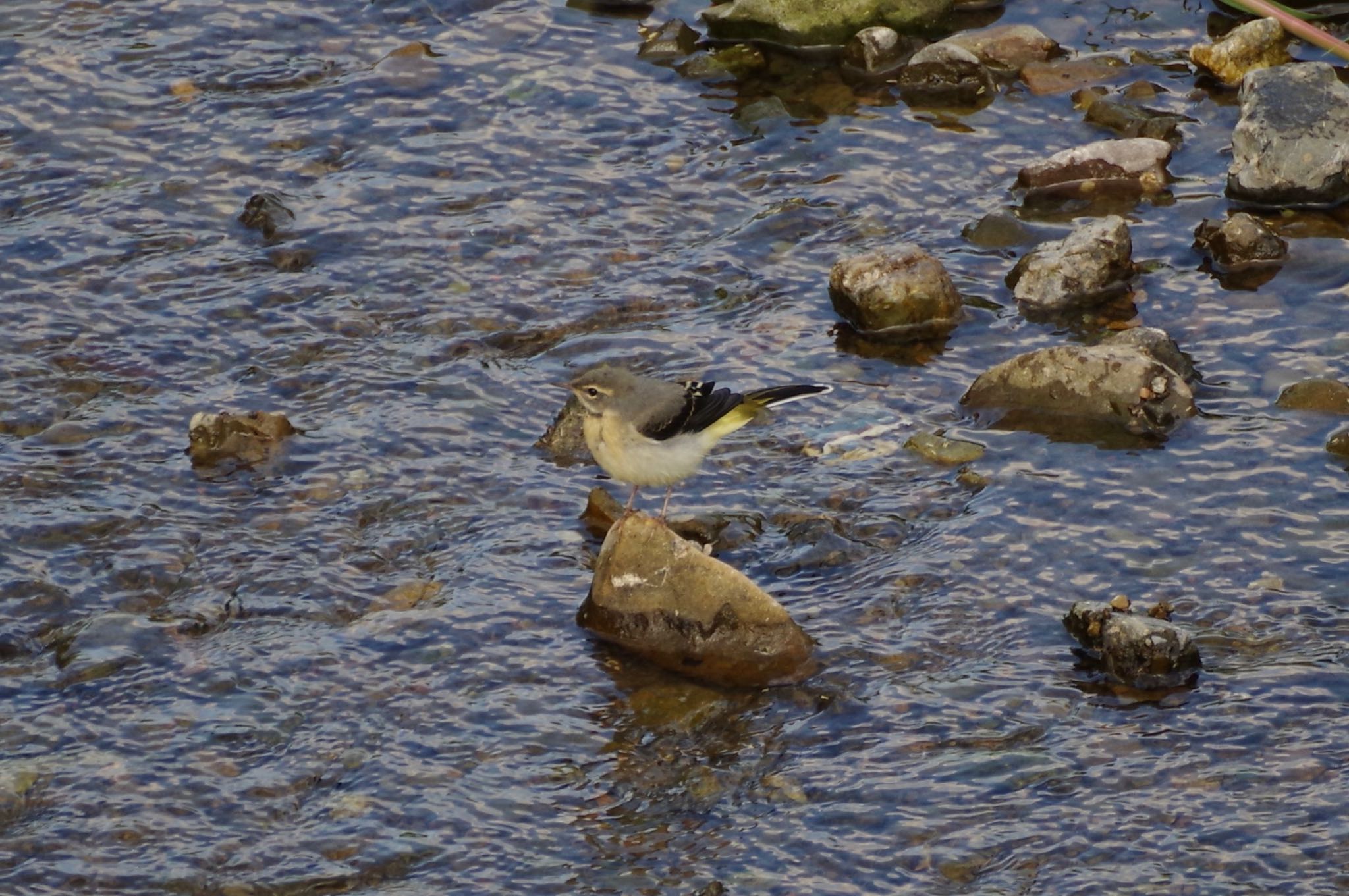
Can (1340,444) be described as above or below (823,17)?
below

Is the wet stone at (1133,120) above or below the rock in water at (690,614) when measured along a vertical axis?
above

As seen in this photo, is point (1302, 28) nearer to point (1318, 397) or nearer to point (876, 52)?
point (1318, 397)

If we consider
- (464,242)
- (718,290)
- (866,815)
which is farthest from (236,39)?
(866,815)

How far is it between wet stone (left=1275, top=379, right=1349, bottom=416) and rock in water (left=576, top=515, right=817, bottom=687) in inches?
155

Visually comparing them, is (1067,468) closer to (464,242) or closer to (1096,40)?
(464,242)

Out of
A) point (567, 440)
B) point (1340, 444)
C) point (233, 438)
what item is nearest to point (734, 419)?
point (567, 440)

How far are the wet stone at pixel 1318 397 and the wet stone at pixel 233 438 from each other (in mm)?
6643

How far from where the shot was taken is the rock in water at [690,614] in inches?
368

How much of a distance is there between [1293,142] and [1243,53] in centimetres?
185

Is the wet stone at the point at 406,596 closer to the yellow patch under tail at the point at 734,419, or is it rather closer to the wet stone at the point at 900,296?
the yellow patch under tail at the point at 734,419

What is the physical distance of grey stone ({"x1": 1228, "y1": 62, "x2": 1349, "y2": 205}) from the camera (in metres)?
13.1

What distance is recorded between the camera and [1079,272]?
12.3 metres

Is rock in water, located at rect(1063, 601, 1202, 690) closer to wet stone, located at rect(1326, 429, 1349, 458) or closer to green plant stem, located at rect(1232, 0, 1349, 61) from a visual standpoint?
wet stone, located at rect(1326, 429, 1349, 458)

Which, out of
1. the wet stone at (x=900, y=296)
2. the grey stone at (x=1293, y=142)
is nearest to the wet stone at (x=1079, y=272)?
the wet stone at (x=900, y=296)
